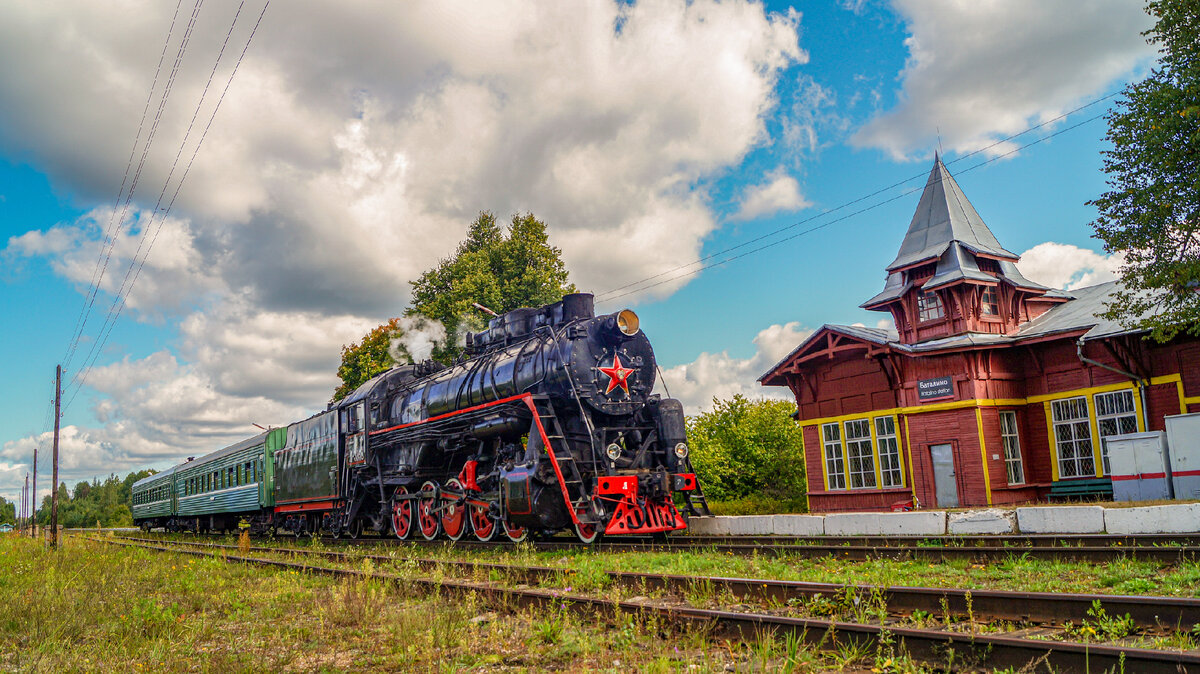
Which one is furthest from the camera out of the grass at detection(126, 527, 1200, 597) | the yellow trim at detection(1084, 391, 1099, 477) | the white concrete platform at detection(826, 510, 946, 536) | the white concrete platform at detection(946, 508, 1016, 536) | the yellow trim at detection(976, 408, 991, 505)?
the yellow trim at detection(976, 408, 991, 505)

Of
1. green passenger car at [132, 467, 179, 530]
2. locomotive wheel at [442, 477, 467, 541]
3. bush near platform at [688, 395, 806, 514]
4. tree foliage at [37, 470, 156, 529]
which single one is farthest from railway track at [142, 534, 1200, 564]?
tree foliage at [37, 470, 156, 529]

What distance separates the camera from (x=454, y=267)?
35094mm

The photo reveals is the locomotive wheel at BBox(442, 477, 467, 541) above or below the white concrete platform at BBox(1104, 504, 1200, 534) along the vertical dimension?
above

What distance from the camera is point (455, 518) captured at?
47.2 ft

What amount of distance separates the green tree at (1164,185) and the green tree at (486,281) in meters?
21.5

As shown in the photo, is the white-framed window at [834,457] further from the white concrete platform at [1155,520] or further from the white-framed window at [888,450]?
the white concrete platform at [1155,520]

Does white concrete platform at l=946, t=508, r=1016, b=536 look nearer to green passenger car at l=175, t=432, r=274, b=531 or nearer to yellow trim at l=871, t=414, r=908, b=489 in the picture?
yellow trim at l=871, t=414, r=908, b=489

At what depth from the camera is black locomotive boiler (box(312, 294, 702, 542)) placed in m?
12.1

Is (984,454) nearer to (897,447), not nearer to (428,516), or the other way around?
(897,447)

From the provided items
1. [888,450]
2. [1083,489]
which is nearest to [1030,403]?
[1083,489]

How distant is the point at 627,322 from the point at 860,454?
9792mm

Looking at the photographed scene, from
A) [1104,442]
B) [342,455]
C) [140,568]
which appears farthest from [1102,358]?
[140,568]

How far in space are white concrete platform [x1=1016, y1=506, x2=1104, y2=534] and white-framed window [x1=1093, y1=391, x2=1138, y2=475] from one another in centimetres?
601

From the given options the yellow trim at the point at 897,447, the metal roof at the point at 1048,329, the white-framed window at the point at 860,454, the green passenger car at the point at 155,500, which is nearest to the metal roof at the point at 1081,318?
the metal roof at the point at 1048,329
